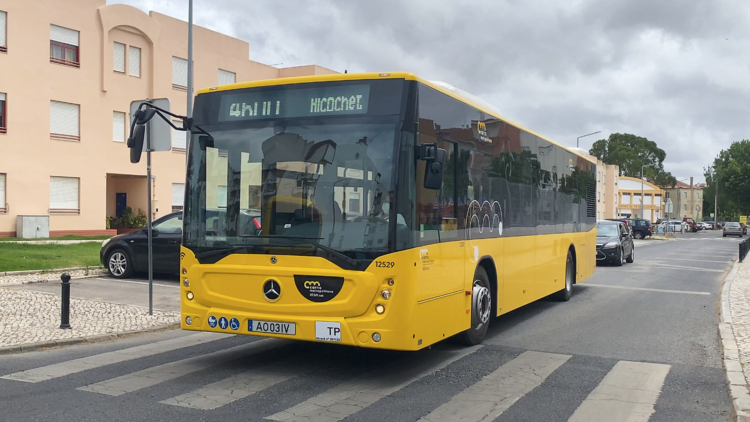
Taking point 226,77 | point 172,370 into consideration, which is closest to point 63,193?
point 226,77

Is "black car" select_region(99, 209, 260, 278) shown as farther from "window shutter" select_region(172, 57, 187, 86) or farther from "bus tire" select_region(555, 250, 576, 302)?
"window shutter" select_region(172, 57, 187, 86)

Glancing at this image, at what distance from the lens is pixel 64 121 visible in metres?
31.4

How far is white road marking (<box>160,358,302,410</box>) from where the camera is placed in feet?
19.9

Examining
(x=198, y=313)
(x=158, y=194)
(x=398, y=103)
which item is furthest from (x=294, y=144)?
(x=158, y=194)

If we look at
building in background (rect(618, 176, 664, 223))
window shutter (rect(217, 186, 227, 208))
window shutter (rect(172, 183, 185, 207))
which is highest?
building in background (rect(618, 176, 664, 223))

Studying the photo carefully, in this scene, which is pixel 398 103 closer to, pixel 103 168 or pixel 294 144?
Answer: pixel 294 144

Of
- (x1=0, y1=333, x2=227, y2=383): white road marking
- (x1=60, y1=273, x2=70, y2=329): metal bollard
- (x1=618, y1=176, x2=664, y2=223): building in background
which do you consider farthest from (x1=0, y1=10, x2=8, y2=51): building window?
(x1=618, y1=176, x2=664, y2=223): building in background

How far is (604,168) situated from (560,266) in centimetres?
8762

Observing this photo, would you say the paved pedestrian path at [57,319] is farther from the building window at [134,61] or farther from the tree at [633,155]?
the tree at [633,155]

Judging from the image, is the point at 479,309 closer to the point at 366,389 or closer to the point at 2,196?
the point at 366,389

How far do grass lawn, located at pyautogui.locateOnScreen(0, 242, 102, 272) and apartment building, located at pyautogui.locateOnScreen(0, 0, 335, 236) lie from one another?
8.76 metres

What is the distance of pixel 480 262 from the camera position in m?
8.78

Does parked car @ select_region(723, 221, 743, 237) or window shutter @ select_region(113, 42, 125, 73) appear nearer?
window shutter @ select_region(113, 42, 125, 73)

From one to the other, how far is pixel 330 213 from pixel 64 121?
28015 mm
